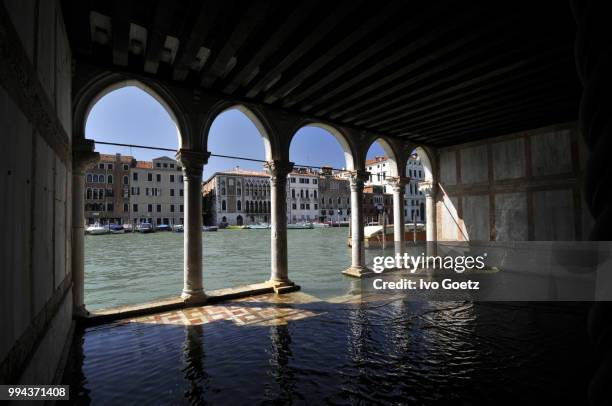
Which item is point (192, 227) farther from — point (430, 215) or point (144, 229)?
point (144, 229)

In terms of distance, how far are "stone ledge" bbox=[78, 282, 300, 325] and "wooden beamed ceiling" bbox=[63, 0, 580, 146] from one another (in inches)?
144

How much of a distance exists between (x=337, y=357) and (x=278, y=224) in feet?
11.5

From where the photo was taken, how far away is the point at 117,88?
194 inches

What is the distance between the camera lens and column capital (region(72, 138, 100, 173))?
4.53m

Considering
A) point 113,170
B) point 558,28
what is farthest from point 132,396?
point 113,170

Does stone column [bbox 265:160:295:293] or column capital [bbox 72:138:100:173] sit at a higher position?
column capital [bbox 72:138:100:173]

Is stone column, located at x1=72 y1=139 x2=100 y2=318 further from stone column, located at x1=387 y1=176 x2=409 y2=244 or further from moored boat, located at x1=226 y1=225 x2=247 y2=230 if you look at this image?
moored boat, located at x1=226 y1=225 x2=247 y2=230

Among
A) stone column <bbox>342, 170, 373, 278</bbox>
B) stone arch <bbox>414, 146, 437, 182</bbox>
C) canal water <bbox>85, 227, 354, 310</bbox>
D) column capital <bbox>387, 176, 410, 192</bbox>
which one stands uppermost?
stone arch <bbox>414, 146, 437, 182</bbox>

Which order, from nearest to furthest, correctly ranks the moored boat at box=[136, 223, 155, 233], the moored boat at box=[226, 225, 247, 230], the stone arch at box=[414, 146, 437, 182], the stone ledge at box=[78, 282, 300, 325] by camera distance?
the stone ledge at box=[78, 282, 300, 325], the stone arch at box=[414, 146, 437, 182], the moored boat at box=[136, 223, 155, 233], the moored boat at box=[226, 225, 247, 230]

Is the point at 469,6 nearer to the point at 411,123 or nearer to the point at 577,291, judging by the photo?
the point at 411,123

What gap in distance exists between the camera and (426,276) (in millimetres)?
8008

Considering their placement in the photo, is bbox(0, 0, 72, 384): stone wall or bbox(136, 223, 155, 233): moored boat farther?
bbox(136, 223, 155, 233): moored boat

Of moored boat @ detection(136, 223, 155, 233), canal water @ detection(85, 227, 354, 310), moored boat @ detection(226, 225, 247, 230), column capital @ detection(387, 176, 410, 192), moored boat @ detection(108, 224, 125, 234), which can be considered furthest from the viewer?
moored boat @ detection(226, 225, 247, 230)

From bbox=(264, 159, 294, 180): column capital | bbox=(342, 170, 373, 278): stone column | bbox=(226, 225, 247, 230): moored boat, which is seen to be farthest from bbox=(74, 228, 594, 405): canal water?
bbox=(226, 225, 247, 230): moored boat
